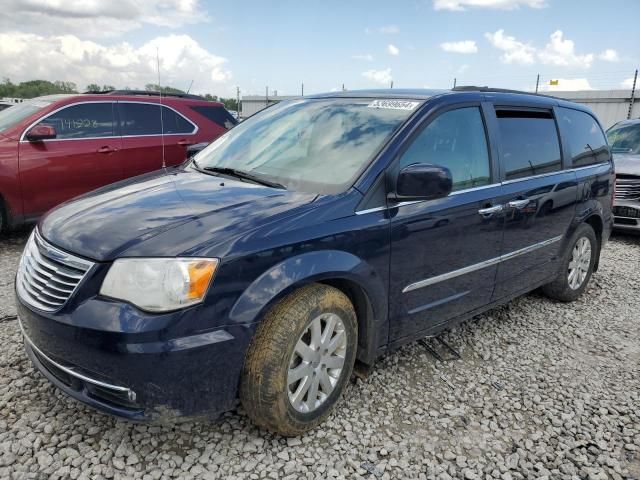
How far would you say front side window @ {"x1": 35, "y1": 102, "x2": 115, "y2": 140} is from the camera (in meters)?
5.88

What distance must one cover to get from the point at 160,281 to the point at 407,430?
1.52m

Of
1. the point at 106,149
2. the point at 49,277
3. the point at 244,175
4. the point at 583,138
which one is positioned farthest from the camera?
the point at 106,149

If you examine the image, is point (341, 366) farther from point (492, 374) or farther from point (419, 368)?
point (492, 374)

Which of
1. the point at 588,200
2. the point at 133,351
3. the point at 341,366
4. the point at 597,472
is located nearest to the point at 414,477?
the point at 341,366

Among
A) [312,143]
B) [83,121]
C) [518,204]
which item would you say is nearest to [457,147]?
[518,204]

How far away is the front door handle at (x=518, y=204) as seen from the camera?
11.2ft

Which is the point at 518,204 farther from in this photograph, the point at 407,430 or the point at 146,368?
the point at 146,368

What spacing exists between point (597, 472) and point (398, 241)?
1.47 metres

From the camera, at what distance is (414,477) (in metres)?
2.32

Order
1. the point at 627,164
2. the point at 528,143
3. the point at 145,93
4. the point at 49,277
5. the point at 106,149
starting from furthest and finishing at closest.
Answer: the point at 627,164, the point at 145,93, the point at 106,149, the point at 528,143, the point at 49,277

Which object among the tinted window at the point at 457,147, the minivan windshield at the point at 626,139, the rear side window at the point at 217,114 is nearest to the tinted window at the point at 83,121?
the rear side window at the point at 217,114

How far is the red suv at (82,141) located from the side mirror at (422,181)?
4350 mm

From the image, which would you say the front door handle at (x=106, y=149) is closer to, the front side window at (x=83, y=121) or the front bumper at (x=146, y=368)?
the front side window at (x=83, y=121)

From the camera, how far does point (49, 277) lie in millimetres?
2273
